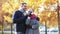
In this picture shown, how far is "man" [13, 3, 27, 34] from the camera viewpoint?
1.67 m

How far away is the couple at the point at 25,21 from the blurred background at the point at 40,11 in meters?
0.09

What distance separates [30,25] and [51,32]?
357 mm

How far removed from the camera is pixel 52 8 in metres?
1.90

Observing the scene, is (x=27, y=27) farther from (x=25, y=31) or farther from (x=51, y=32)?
(x=51, y=32)

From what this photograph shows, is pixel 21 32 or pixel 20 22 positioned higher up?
pixel 20 22

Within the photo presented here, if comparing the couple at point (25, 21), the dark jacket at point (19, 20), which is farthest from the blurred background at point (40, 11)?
the dark jacket at point (19, 20)

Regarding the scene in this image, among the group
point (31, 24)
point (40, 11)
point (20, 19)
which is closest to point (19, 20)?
point (20, 19)

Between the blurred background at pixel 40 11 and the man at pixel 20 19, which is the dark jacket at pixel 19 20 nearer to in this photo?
the man at pixel 20 19

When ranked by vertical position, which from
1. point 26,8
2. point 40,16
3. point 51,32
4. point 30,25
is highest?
A: point 26,8

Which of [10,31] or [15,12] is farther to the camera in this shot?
[10,31]

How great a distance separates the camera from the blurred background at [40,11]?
6.14ft

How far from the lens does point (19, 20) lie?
66.0 inches

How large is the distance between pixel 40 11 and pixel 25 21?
0.31 metres

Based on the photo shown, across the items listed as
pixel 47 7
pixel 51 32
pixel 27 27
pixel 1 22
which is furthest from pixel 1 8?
pixel 51 32
